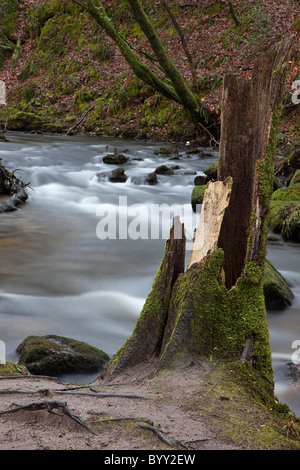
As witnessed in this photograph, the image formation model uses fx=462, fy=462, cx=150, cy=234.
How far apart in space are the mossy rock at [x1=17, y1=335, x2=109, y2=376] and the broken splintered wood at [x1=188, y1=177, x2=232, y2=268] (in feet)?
6.62

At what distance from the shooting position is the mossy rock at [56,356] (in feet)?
15.0

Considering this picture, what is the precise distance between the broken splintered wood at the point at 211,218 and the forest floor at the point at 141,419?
0.88m

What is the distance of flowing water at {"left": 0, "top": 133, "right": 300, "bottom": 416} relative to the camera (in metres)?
5.88

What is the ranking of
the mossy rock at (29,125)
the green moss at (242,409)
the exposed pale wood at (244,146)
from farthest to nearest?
the mossy rock at (29,125) → the exposed pale wood at (244,146) → the green moss at (242,409)

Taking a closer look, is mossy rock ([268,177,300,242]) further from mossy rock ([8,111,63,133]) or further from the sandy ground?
mossy rock ([8,111,63,133])

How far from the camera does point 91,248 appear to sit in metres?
9.09

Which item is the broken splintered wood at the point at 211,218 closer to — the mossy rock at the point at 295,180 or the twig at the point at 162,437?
the twig at the point at 162,437

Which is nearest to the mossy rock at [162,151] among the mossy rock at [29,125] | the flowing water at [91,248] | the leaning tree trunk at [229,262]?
the flowing water at [91,248]

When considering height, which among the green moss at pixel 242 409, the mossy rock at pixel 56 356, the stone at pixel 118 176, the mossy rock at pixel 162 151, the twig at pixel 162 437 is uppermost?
the mossy rock at pixel 162 151

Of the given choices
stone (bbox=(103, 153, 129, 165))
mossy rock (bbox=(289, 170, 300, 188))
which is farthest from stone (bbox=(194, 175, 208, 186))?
stone (bbox=(103, 153, 129, 165))

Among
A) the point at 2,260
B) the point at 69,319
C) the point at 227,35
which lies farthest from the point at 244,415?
the point at 227,35

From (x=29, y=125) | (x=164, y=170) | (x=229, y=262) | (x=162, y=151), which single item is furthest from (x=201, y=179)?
(x=29, y=125)
